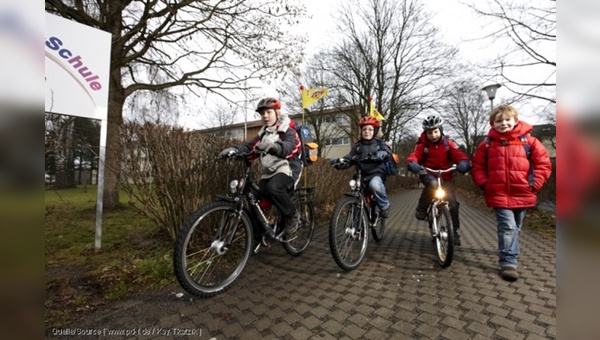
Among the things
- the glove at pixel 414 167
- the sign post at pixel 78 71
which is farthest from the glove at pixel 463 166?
the sign post at pixel 78 71

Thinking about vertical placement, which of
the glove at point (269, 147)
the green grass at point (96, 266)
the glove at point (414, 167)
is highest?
the glove at point (269, 147)

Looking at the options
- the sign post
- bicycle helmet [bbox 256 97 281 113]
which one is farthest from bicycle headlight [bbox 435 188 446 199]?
the sign post

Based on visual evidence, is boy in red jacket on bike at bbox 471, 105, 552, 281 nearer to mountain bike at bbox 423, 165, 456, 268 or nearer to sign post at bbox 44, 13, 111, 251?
mountain bike at bbox 423, 165, 456, 268

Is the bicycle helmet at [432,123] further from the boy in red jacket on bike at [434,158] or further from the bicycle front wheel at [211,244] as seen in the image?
the bicycle front wheel at [211,244]

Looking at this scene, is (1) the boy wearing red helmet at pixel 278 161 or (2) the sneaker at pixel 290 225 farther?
(2) the sneaker at pixel 290 225

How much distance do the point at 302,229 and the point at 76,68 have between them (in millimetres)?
3866

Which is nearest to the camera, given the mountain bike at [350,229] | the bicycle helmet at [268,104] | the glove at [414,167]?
the mountain bike at [350,229]

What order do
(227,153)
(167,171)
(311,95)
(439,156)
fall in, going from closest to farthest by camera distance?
(227,153) → (167,171) → (439,156) → (311,95)

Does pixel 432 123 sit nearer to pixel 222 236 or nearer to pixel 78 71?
pixel 222 236

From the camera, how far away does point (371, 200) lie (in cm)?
393

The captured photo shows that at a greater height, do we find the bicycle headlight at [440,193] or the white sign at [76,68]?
the white sign at [76,68]

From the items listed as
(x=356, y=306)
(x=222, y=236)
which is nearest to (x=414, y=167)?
(x=356, y=306)

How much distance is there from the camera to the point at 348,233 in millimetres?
3248

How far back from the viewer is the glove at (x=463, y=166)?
133 inches
